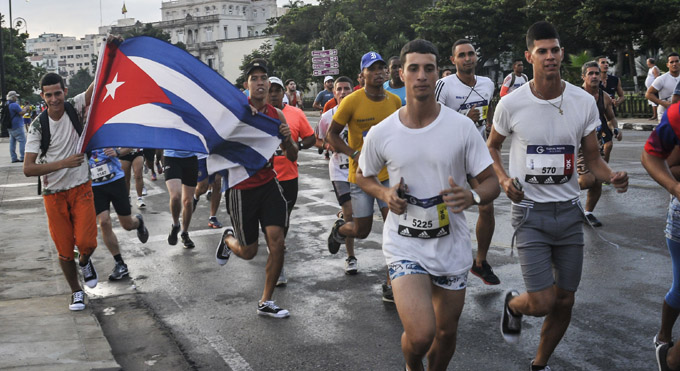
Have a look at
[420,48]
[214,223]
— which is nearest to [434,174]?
[420,48]

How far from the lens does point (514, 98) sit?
5.15 m

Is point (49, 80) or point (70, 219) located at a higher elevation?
point (49, 80)

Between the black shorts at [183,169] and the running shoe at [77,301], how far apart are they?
10.6 feet

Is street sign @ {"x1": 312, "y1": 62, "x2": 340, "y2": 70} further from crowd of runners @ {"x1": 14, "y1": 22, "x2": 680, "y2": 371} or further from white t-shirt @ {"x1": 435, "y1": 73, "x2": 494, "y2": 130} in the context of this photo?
crowd of runners @ {"x1": 14, "y1": 22, "x2": 680, "y2": 371}

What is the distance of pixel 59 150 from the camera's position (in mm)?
7117

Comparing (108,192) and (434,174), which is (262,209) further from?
(434,174)

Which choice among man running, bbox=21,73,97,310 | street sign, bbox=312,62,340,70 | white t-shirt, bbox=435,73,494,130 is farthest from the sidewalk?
street sign, bbox=312,62,340,70

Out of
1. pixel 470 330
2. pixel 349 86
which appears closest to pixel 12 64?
pixel 349 86

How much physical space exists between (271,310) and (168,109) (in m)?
1.90

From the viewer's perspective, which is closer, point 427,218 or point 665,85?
point 427,218

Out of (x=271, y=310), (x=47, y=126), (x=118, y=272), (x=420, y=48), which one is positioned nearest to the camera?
(x=420, y=48)

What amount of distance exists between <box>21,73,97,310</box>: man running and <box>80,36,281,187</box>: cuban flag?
523 millimetres

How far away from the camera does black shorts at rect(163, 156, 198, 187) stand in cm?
1035

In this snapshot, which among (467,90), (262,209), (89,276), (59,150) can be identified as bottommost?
(89,276)
